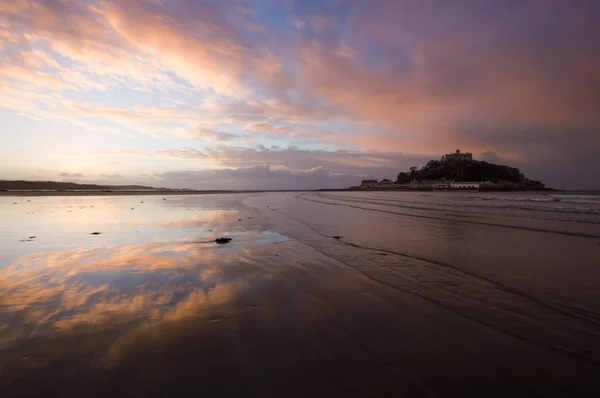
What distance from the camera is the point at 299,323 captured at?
490 cm

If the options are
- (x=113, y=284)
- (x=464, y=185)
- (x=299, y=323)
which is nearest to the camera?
(x=299, y=323)

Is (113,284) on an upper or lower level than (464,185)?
lower

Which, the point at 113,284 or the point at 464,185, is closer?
the point at 113,284

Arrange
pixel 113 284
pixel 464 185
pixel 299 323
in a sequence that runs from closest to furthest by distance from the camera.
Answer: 1. pixel 299 323
2. pixel 113 284
3. pixel 464 185

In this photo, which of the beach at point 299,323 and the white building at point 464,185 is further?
the white building at point 464,185

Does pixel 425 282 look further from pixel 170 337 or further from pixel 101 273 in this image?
pixel 101 273

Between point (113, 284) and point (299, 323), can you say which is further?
point (113, 284)

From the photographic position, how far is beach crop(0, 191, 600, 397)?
3.33 metres

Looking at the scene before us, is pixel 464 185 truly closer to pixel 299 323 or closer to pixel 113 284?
pixel 299 323

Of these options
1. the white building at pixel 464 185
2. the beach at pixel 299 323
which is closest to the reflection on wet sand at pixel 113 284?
the beach at pixel 299 323

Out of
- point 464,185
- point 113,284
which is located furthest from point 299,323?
point 464,185

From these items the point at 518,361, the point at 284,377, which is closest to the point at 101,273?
the point at 284,377

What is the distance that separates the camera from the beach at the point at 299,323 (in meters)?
3.33

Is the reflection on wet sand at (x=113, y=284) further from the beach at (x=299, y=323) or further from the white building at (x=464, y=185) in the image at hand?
the white building at (x=464, y=185)
